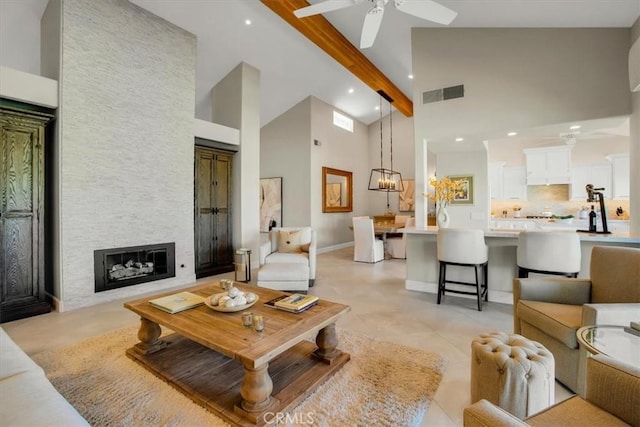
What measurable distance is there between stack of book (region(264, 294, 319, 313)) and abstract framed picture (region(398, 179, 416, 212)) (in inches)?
273

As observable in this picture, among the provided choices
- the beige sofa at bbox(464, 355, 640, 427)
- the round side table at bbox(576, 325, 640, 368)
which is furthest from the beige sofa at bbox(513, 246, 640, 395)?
the beige sofa at bbox(464, 355, 640, 427)

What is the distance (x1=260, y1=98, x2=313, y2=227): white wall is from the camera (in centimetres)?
730

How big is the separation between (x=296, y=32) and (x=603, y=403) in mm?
5752

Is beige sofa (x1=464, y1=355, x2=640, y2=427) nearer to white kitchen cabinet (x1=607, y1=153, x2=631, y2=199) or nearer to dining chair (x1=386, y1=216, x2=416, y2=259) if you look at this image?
dining chair (x1=386, y1=216, x2=416, y2=259)

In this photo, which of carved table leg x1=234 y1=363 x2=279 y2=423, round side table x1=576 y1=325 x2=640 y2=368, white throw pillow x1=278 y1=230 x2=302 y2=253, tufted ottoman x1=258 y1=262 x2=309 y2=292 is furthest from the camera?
white throw pillow x1=278 y1=230 x2=302 y2=253

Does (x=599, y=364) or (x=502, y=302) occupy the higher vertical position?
(x=599, y=364)

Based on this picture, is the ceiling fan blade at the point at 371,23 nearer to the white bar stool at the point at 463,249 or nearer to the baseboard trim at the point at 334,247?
the white bar stool at the point at 463,249

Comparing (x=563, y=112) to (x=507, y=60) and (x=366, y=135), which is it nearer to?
(x=507, y=60)

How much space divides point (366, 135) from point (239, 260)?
251 inches

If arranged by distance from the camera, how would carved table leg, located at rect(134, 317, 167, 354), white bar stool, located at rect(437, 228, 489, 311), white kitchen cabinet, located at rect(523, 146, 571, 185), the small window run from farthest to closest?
the small window < white kitchen cabinet, located at rect(523, 146, 571, 185) < white bar stool, located at rect(437, 228, 489, 311) < carved table leg, located at rect(134, 317, 167, 354)

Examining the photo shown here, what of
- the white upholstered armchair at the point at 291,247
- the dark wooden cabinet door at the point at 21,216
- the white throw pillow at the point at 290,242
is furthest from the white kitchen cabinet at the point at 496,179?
the dark wooden cabinet door at the point at 21,216

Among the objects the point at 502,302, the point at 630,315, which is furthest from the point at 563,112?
the point at 630,315

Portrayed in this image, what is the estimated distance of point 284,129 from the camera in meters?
7.68
